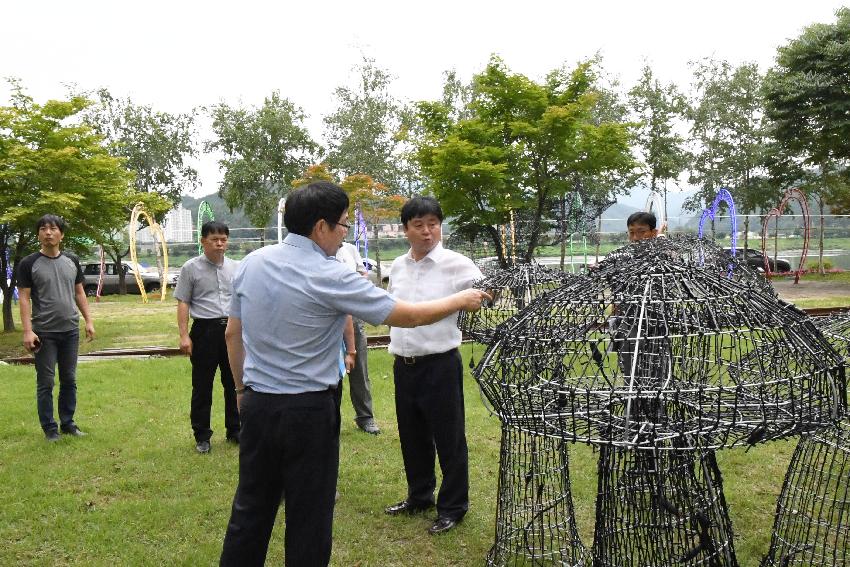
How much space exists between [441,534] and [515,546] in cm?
47

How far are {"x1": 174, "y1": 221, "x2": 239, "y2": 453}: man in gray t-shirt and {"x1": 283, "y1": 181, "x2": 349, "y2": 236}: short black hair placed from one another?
2.88m

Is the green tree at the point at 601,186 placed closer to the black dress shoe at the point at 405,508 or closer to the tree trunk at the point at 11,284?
the tree trunk at the point at 11,284

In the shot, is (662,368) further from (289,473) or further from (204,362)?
(204,362)

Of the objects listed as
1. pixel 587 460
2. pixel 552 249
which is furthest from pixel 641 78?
pixel 587 460

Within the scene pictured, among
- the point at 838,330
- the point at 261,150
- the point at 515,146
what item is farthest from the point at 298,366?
the point at 261,150

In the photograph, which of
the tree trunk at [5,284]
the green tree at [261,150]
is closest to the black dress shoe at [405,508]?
the tree trunk at [5,284]

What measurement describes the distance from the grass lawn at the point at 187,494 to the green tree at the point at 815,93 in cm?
1681

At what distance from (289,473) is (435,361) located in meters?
1.38

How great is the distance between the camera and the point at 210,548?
12.3 ft

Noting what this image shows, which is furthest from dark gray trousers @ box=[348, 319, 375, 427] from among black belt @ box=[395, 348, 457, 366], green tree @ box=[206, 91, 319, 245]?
green tree @ box=[206, 91, 319, 245]

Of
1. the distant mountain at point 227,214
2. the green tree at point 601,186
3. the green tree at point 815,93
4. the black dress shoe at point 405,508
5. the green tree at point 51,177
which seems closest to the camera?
the black dress shoe at point 405,508

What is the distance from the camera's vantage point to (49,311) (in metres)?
5.60

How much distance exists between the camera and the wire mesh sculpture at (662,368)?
2438 millimetres

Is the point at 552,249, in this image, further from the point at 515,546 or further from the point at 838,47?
the point at 515,546
